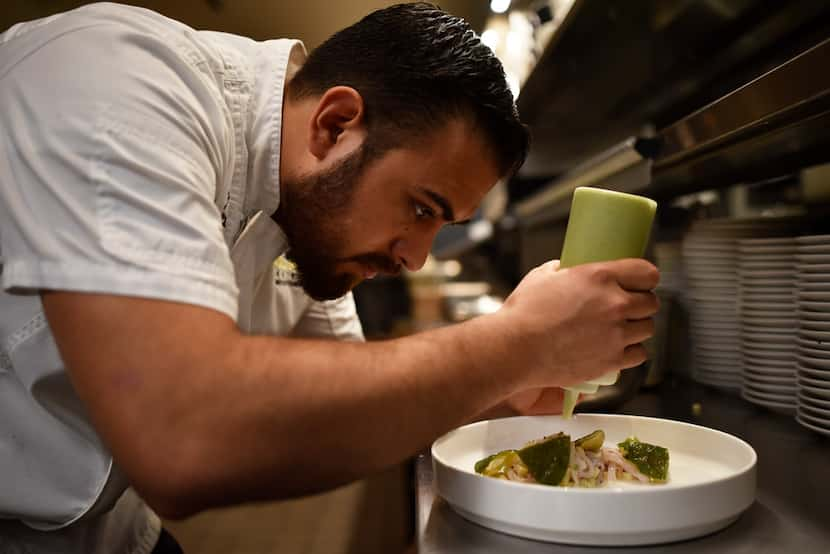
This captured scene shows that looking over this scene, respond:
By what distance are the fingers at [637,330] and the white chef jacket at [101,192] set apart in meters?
0.45

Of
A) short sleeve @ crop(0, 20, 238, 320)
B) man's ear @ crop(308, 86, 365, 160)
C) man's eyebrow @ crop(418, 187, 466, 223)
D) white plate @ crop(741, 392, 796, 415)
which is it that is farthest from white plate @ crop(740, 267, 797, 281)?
short sleeve @ crop(0, 20, 238, 320)

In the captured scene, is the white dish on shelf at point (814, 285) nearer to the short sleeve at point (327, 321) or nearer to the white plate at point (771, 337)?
the white plate at point (771, 337)

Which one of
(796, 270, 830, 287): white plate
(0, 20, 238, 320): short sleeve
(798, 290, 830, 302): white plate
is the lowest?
(798, 290, 830, 302): white plate

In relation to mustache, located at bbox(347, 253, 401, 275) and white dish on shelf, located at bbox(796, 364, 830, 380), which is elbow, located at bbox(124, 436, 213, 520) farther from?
white dish on shelf, located at bbox(796, 364, 830, 380)

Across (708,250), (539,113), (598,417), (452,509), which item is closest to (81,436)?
(452,509)

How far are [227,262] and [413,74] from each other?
0.43 meters

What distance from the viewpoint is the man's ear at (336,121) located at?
1012 mm

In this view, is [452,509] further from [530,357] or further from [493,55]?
[493,55]

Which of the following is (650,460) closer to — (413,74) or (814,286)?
(814,286)

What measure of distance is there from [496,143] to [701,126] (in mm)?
304

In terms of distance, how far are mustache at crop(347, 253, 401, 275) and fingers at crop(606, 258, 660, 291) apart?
421mm

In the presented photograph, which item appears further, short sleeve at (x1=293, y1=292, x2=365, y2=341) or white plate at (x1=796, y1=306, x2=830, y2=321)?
short sleeve at (x1=293, y1=292, x2=365, y2=341)

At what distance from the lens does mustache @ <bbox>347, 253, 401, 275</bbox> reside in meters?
1.13

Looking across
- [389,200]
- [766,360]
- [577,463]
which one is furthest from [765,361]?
[389,200]
